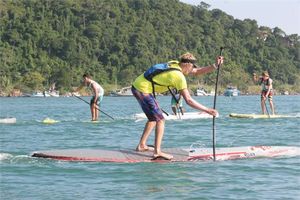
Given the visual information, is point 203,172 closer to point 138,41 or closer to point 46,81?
point 46,81

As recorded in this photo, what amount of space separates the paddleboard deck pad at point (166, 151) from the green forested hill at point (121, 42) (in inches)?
4488

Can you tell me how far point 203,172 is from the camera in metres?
11.2

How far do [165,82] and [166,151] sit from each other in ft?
4.65

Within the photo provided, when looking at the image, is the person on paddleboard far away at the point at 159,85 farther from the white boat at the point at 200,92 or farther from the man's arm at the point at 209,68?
the white boat at the point at 200,92

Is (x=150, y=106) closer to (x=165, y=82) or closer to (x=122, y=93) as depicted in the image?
(x=165, y=82)

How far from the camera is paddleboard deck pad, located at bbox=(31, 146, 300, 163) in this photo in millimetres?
12148

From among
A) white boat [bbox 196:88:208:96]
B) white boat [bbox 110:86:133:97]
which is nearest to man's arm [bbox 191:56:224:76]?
white boat [bbox 110:86:133:97]

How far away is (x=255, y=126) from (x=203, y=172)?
33.1ft

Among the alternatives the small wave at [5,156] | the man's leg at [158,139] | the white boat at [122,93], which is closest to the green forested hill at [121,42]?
the white boat at [122,93]

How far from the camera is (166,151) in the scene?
1270cm

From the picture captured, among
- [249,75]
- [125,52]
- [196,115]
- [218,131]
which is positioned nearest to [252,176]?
[218,131]

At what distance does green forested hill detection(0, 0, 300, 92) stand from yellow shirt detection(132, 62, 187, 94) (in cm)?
11440

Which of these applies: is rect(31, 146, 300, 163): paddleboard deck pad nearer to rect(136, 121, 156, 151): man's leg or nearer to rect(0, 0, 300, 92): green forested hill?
rect(136, 121, 156, 151): man's leg

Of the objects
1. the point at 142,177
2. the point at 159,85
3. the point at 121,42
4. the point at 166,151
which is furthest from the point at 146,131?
the point at 121,42
